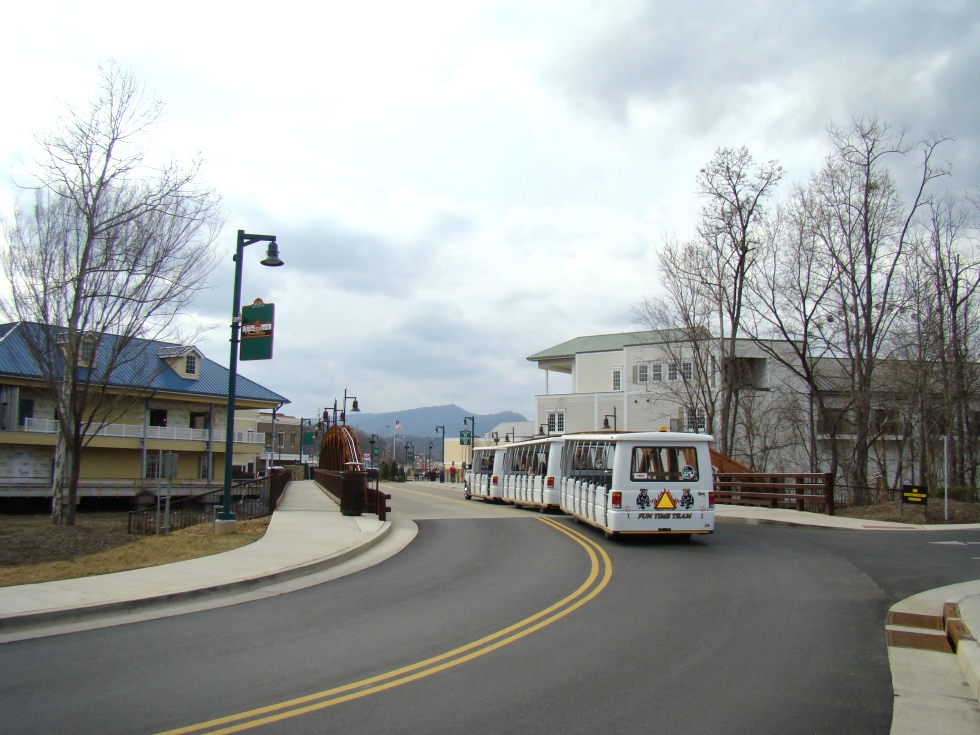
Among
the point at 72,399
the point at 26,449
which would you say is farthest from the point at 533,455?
the point at 26,449

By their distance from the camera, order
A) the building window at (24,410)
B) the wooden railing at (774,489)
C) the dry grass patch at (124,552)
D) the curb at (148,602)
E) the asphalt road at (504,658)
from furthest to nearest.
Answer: the building window at (24,410)
the wooden railing at (774,489)
the dry grass patch at (124,552)
the curb at (148,602)
the asphalt road at (504,658)

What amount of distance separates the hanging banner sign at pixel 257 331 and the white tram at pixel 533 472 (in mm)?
10062

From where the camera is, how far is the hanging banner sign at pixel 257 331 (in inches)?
698

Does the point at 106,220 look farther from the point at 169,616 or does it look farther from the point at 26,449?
the point at 26,449

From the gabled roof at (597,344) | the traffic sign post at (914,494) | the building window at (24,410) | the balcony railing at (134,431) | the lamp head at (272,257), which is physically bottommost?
the traffic sign post at (914,494)

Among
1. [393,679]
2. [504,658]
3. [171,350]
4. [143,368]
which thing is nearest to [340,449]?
[171,350]

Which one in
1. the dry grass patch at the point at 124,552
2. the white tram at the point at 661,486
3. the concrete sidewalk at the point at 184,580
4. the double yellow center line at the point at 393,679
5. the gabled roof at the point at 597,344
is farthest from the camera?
the gabled roof at the point at 597,344

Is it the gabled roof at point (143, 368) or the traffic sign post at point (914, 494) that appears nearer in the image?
the gabled roof at point (143, 368)

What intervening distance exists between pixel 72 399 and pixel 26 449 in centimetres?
3178

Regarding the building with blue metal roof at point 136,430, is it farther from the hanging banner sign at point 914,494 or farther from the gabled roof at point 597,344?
the hanging banner sign at point 914,494

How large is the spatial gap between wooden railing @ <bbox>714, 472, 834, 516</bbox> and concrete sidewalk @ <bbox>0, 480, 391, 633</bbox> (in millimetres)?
14559

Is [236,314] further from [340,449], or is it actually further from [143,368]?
[340,449]

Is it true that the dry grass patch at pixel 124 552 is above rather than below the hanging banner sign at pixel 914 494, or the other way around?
below

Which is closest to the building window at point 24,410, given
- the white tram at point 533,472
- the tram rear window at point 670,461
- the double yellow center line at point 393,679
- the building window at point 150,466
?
the building window at point 150,466
